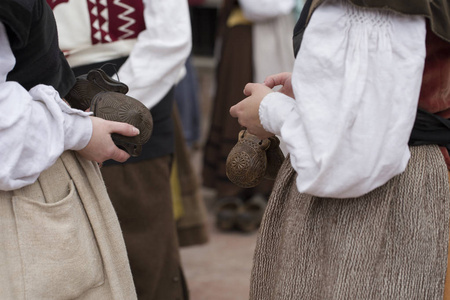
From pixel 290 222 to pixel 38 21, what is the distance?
2.38 ft

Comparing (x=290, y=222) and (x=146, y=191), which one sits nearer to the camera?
(x=290, y=222)

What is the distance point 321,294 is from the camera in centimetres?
145

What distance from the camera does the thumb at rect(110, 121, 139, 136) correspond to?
1546mm

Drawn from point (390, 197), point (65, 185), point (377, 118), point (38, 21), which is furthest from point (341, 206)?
point (38, 21)

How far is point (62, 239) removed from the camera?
1.45 metres

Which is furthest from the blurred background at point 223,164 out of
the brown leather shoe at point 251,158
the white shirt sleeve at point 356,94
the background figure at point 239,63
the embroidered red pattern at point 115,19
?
the white shirt sleeve at point 356,94

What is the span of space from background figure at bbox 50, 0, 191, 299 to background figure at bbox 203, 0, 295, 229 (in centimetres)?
153

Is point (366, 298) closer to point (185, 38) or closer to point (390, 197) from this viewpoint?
point (390, 197)

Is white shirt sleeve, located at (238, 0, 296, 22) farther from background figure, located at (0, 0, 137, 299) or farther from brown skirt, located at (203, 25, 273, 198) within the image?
background figure, located at (0, 0, 137, 299)

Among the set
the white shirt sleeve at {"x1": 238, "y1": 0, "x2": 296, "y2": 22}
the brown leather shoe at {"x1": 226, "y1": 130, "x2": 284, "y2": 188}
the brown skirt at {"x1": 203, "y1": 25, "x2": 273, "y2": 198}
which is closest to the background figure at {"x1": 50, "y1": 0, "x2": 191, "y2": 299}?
the brown leather shoe at {"x1": 226, "y1": 130, "x2": 284, "y2": 188}

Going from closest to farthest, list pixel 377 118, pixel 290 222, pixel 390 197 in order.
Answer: pixel 377 118
pixel 390 197
pixel 290 222

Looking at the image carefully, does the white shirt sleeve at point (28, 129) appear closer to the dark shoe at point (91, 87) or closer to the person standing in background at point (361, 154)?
the dark shoe at point (91, 87)

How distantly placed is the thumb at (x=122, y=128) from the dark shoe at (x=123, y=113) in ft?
0.07

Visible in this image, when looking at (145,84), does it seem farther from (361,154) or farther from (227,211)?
(227,211)
